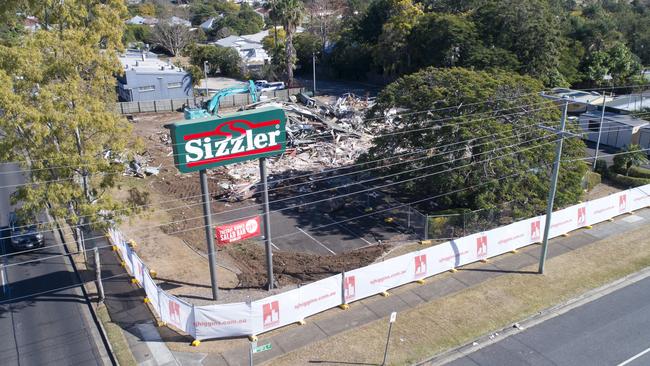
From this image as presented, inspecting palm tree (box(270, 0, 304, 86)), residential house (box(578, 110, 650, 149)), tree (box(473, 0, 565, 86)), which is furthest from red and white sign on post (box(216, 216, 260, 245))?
palm tree (box(270, 0, 304, 86))

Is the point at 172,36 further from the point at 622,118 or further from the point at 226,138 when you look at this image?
the point at 226,138

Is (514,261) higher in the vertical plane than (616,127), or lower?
lower

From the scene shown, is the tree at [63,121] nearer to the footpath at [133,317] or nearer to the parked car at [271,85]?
the footpath at [133,317]

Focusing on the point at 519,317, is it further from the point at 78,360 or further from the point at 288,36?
the point at 288,36

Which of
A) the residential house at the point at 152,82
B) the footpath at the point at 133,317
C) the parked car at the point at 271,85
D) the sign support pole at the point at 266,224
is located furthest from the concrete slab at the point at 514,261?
the parked car at the point at 271,85

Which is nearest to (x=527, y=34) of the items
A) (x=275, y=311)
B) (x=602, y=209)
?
(x=602, y=209)
